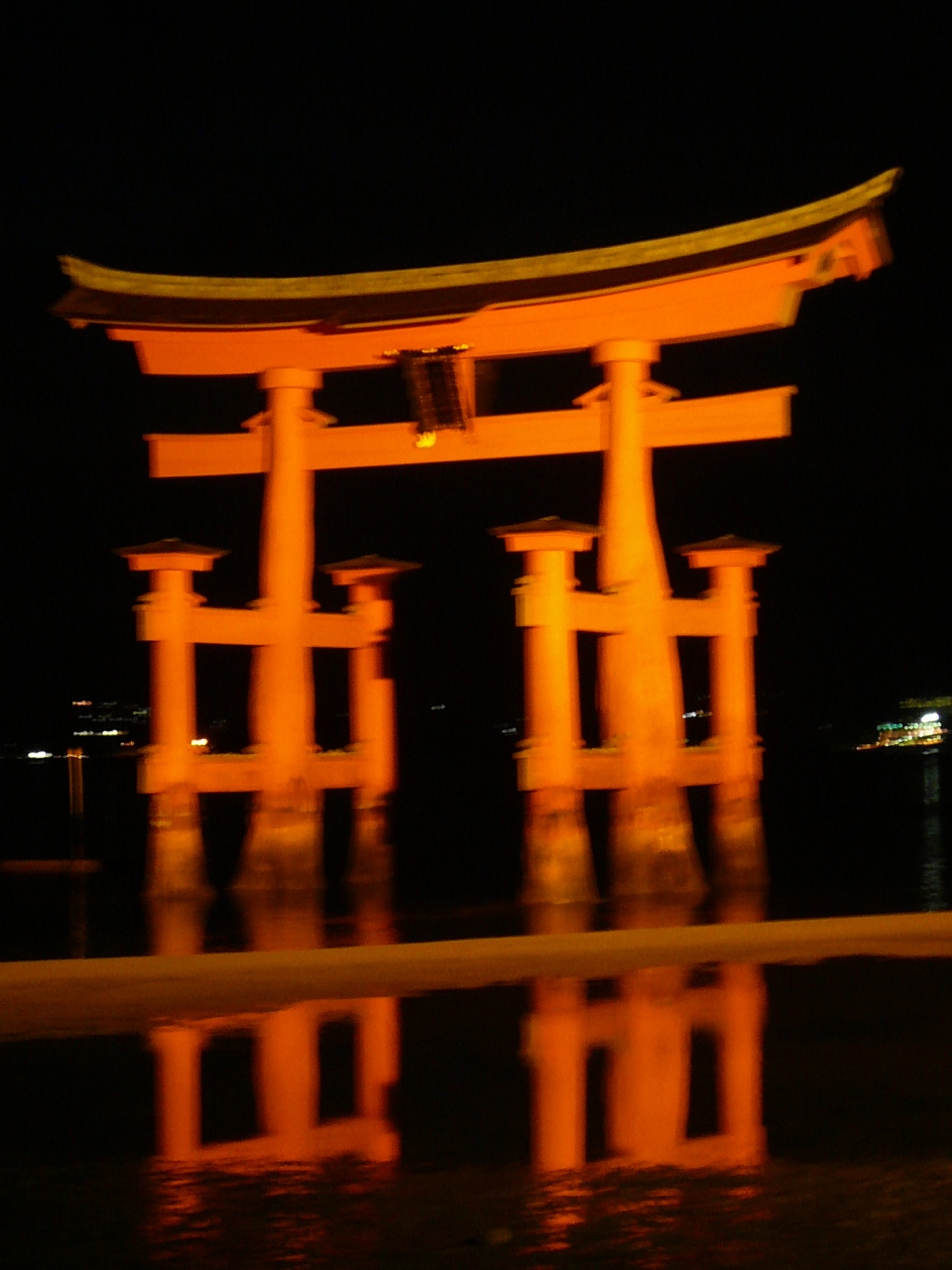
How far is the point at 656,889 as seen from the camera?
48.2 feet

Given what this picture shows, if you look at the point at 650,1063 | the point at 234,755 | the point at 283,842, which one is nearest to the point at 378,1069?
the point at 650,1063

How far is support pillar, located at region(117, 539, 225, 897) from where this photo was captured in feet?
49.2

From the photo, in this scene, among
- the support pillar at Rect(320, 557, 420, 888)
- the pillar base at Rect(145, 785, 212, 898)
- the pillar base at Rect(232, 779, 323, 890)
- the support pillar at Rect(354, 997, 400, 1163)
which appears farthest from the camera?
the support pillar at Rect(320, 557, 420, 888)

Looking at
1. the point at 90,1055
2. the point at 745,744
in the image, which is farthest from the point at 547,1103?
the point at 745,744

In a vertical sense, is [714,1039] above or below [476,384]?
below

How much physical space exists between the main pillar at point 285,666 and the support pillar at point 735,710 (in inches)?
139

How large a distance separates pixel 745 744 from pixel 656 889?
1.86 metres

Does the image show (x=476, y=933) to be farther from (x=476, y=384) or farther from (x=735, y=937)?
(x=476, y=384)

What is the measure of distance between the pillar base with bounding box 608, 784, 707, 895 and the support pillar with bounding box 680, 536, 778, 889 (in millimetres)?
1154

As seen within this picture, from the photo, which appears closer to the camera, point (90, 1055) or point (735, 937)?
point (90, 1055)

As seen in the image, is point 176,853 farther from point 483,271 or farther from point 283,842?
point 483,271

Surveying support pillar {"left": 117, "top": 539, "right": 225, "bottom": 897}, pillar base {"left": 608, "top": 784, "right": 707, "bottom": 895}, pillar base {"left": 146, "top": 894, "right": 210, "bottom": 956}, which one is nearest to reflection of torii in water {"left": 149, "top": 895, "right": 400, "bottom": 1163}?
pillar base {"left": 146, "top": 894, "right": 210, "bottom": 956}

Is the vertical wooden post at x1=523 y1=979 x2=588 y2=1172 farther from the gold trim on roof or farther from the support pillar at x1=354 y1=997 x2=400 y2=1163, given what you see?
the gold trim on roof

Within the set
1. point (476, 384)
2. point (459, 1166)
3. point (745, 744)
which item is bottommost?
point (459, 1166)
